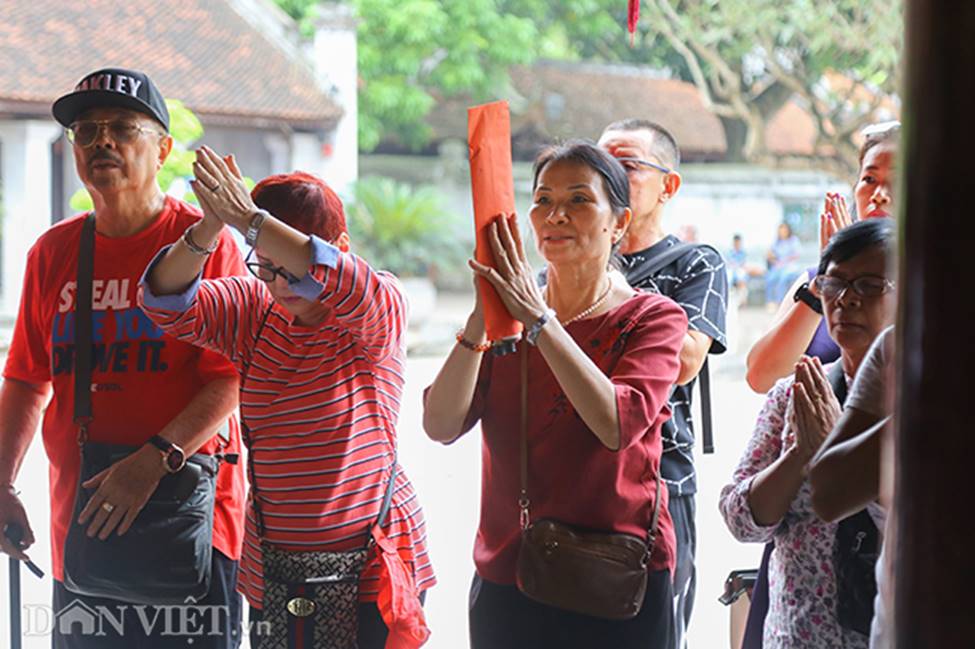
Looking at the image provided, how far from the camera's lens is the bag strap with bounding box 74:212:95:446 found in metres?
1.85

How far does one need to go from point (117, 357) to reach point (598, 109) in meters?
13.4

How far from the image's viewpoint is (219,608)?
1.88 metres

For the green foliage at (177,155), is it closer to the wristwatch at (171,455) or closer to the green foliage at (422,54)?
the wristwatch at (171,455)

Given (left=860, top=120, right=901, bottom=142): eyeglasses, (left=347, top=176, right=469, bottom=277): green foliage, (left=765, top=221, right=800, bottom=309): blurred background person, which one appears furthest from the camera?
(left=765, top=221, right=800, bottom=309): blurred background person

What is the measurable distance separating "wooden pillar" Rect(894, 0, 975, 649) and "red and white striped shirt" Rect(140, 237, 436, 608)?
4.47 ft

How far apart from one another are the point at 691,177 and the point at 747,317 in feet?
6.87

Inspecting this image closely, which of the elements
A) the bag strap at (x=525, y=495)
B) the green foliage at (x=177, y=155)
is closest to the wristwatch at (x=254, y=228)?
the bag strap at (x=525, y=495)

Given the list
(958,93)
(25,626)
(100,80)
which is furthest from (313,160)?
(958,93)

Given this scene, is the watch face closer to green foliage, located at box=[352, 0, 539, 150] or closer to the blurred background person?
green foliage, located at box=[352, 0, 539, 150]

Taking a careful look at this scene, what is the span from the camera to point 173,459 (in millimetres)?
1793

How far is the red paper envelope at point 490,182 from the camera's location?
1436mm

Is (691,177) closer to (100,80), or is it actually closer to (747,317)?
(747,317)

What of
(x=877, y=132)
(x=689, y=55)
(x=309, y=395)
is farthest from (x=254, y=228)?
(x=689, y=55)

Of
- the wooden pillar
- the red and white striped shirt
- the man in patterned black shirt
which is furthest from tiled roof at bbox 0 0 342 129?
the wooden pillar
